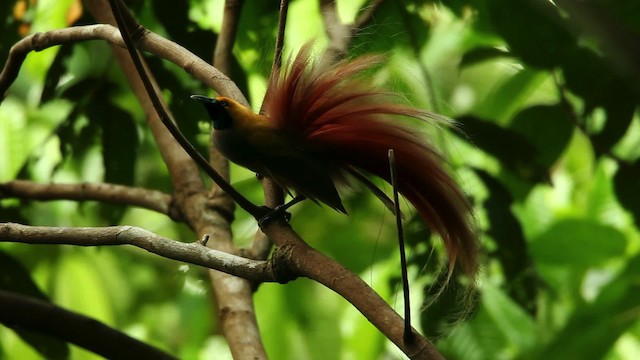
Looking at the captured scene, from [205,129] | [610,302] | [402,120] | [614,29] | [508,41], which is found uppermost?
[205,129]

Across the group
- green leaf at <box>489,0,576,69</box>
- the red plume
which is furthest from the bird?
green leaf at <box>489,0,576,69</box>

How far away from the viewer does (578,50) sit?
165cm

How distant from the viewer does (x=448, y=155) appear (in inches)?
49.8

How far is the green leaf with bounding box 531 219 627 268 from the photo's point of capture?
1895mm

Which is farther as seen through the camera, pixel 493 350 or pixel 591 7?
pixel 493 350

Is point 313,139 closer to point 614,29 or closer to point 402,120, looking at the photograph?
point 402,120

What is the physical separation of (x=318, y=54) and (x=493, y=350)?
93cm

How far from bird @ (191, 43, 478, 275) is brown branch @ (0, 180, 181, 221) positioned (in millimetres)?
510

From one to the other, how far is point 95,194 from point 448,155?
2.30 feet

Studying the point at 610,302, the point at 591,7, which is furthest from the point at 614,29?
the point at 610,302

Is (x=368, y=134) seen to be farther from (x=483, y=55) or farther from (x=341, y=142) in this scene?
(x=483, y=55)

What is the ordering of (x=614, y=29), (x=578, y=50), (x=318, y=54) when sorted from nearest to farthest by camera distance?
(x=614, y=29) → (x=318, y=54) → (x=578, y=50)

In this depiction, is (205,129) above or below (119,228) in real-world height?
above

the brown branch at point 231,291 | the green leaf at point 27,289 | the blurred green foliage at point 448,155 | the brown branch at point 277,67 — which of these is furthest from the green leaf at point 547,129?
the green leaf at point 27,289
